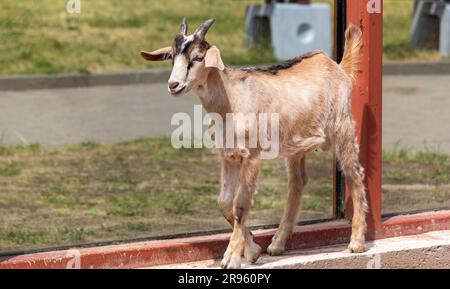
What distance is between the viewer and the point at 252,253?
19.2 ft

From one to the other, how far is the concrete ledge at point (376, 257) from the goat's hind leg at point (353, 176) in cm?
9

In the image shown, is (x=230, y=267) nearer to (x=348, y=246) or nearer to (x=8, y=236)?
(x=348, y=246)

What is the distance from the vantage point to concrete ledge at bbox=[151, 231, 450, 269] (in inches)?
233

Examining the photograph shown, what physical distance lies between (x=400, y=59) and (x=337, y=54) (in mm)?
8356

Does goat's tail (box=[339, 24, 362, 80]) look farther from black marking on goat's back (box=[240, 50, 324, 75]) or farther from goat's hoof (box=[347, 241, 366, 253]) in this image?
goat's hoof (box=[347, 241, 366, 253])

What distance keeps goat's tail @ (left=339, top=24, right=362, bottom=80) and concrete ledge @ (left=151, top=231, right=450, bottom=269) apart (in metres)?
A: 0.99

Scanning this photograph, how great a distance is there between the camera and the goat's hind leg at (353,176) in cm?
609

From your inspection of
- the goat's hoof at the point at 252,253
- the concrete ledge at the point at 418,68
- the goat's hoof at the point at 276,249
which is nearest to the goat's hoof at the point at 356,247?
the goat's hoof at the point at 276,249

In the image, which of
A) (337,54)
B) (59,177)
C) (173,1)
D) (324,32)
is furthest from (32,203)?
(173,1)

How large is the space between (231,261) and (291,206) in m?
0.68

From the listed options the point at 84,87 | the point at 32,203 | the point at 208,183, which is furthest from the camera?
the point at 84,87

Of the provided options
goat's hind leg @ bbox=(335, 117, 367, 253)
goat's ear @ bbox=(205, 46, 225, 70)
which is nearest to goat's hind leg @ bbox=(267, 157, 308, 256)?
goat's hind leg @ bbox=(335, 117, 367, 253)

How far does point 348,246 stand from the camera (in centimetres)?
625

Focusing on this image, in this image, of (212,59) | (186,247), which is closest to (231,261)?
(186,247)
